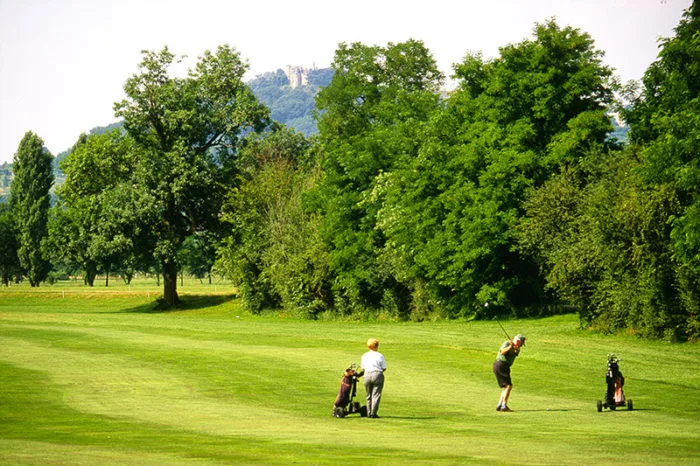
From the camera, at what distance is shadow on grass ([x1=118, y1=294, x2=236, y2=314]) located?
3932 inches

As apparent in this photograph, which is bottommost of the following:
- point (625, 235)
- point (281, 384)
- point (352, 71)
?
point (281, 384)

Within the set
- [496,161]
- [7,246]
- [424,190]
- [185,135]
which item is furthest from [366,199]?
[7,246]

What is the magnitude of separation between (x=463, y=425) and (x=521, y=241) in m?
39.9

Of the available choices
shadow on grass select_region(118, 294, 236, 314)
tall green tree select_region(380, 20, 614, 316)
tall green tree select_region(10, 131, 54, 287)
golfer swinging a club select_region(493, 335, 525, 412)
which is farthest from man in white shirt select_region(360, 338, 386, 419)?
tall green tree select_region(10, 131, 54, 287)

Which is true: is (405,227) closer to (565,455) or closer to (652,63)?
(652,63)

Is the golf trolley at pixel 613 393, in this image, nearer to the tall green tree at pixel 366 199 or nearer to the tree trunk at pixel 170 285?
the tall green tree at pixel 366 199

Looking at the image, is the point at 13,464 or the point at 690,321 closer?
the point at 13,464

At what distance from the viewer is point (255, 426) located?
71.8 feet

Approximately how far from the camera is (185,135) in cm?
9588

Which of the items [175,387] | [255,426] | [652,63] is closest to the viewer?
[255,426]

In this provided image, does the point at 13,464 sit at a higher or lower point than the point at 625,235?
lower

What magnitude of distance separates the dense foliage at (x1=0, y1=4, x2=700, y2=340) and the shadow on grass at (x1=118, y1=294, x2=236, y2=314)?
1.45 meters

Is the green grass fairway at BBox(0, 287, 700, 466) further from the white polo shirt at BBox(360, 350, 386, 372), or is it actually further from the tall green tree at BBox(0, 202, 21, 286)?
the tall green tree at BBox(0, 202, 21, 286)

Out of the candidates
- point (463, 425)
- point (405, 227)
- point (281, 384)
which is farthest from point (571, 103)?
point (463, 425)
